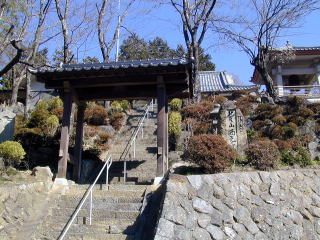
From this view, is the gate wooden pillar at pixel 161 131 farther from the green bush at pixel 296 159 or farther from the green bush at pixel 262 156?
the green bush at pixel 296 159

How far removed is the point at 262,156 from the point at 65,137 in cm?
523

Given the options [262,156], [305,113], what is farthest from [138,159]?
[305,113]

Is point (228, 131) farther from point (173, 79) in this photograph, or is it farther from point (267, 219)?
point (267, 219)

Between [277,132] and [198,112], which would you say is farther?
[198,112]

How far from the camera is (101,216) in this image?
23.6 ft

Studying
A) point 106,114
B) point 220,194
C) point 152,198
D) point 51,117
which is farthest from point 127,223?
point 106,114

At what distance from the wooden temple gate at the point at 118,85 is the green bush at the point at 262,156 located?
2307 mm

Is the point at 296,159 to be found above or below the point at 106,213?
above

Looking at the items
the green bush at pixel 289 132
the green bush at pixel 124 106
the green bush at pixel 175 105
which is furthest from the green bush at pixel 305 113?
the green bush at pixel 124 106

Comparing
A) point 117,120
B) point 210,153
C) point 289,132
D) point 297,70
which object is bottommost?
point 210,153

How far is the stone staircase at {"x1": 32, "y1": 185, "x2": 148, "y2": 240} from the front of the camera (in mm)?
6633

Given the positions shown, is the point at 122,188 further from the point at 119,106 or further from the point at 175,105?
the point at 119,106

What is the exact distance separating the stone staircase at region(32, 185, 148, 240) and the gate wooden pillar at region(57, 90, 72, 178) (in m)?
0.73

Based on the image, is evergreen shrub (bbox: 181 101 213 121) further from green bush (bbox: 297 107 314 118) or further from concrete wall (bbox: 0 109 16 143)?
concrete wall (bbox: 0 109 16 143)
